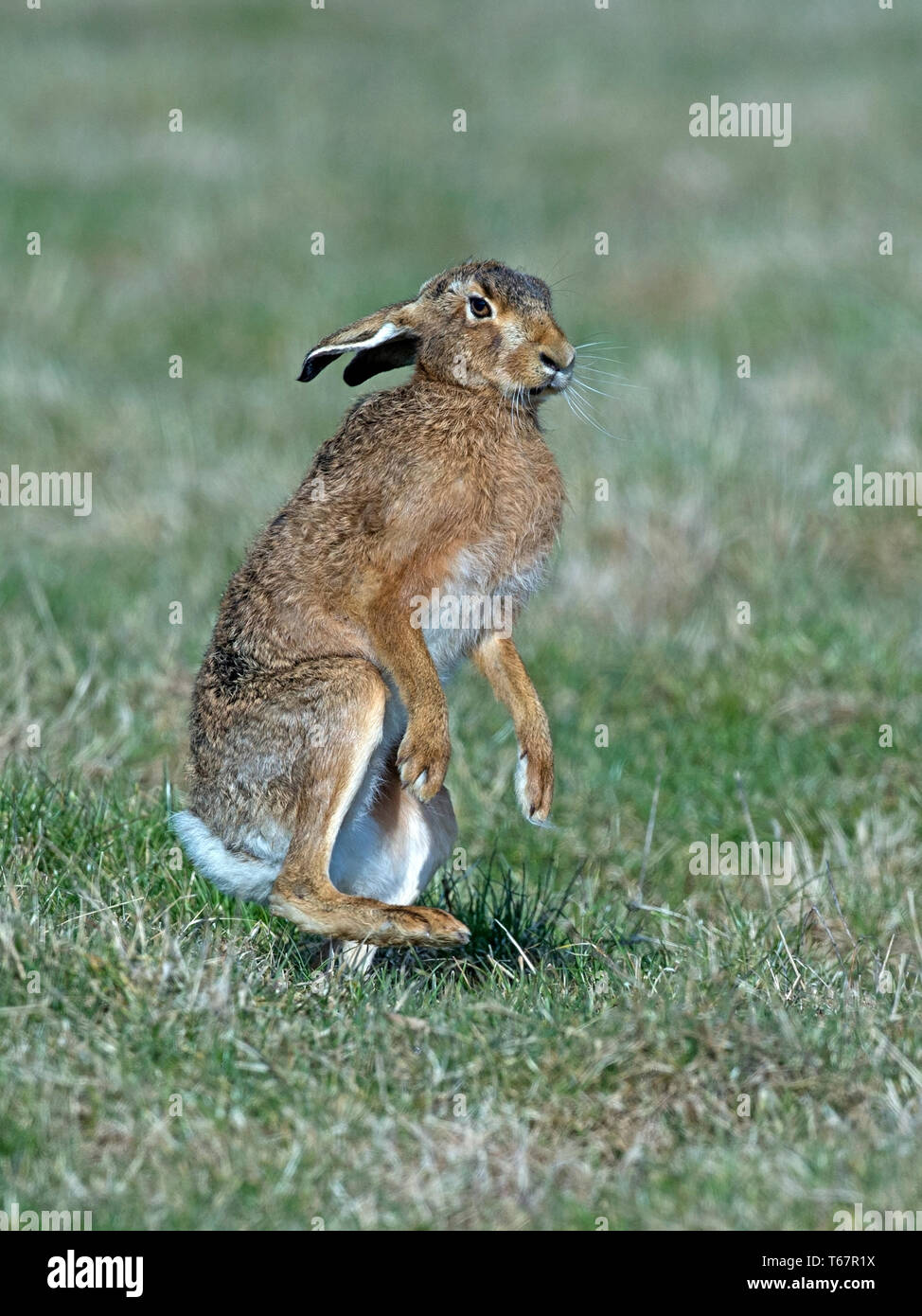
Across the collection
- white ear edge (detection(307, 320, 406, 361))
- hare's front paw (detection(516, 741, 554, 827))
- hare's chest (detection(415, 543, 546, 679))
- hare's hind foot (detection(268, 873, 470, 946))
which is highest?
white ear edge (detection(307, 320, 406, 361))

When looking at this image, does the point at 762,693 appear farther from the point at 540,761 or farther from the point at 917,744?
the point at 540,761

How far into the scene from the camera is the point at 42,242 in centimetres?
1344

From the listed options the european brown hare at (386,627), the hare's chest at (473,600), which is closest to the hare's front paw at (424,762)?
the european brown hare at (386,627)

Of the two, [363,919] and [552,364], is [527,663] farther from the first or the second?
[363,919]

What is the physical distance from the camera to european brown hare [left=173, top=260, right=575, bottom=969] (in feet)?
14.2

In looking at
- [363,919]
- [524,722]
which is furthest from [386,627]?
[363,919]

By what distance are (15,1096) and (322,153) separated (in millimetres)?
13244

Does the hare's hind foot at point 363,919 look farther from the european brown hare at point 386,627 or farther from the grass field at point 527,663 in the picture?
the grass field at point 527,663

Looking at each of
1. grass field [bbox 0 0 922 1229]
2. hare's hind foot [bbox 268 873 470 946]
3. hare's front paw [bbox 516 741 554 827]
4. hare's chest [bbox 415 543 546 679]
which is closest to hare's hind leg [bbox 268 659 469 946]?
hare's hind foot [bbox 268 873 470 946]

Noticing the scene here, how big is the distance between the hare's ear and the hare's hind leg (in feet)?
2.77

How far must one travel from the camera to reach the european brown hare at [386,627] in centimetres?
432

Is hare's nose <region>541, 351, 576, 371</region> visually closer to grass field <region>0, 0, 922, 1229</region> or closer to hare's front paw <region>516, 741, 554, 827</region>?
hare's front paw <region>516, 741, 554, 827</region>

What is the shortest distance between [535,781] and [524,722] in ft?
0.55
